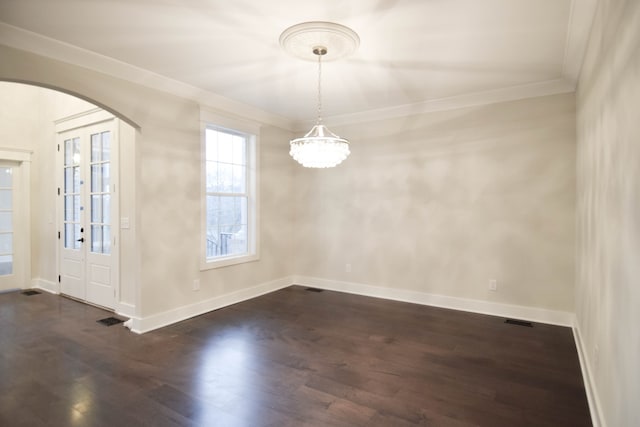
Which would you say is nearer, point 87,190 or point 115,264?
point 115,264

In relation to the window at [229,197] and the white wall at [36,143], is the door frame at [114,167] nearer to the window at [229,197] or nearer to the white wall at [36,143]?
the white wall at [36,143]

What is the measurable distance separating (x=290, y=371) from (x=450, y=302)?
103 inches

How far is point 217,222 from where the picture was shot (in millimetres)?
4691

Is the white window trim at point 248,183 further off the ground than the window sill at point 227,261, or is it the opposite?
the white window trim at point 248,183

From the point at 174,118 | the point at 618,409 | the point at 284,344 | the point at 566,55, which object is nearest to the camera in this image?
the point at 618,409

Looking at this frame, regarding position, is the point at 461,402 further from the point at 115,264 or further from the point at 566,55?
the point at 115,264

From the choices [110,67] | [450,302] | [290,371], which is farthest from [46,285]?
[450,302]

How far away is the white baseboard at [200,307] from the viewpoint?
3619 mm

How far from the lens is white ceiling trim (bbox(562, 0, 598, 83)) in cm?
228

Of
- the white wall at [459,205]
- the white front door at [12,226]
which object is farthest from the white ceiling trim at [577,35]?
the white front door at [12,226]

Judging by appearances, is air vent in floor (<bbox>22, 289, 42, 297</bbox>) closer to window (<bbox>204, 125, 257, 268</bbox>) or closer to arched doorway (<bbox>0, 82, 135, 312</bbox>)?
arched doorway (<bbox>0, 82, 135, 312</bbox>)

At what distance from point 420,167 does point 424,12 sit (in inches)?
97.9

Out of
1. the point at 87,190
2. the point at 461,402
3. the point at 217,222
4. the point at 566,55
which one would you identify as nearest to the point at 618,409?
the point at 461,402

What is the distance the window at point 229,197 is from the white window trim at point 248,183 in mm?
13
